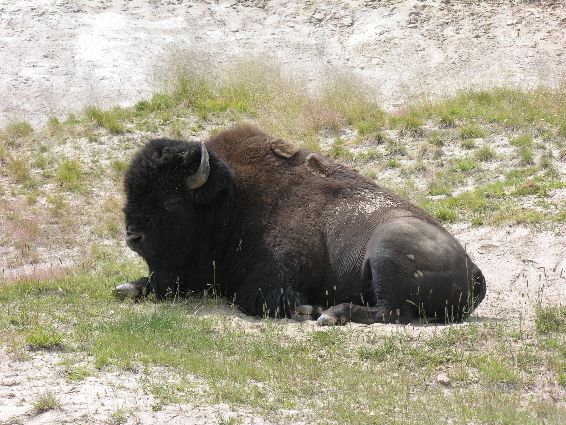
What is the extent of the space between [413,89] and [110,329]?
1557 centimetres

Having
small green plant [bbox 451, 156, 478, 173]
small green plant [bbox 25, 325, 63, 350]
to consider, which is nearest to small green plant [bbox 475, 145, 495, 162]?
small green plant [bbox 451, 156, 478, 173]

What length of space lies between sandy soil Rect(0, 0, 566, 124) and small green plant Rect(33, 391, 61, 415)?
621 inches

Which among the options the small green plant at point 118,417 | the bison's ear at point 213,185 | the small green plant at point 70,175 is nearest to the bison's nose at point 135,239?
the bison's ear at point 213,185

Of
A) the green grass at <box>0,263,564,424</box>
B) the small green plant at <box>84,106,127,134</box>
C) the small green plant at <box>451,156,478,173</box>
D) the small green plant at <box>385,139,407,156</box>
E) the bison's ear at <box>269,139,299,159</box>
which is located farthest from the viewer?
the small green plant at <box>84,106,127,134</box>

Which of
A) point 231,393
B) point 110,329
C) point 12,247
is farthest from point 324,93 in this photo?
point 231,393

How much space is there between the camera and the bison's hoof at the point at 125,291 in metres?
11.4

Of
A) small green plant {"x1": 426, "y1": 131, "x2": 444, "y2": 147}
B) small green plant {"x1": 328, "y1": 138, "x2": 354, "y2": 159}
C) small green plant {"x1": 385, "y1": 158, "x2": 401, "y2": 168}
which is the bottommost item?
small green plant {"x1": 328, "y1": 138, "x2": 354, "y2": 159}

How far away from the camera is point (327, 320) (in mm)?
9977

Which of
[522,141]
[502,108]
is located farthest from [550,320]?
[502,108]

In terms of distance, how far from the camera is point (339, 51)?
84.1ft

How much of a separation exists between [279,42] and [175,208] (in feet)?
51.0

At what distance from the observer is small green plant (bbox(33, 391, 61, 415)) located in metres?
7.06

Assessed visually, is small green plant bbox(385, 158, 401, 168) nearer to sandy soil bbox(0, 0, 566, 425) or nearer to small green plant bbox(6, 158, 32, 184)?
sandy soil bbox(0, 0, 566, 425)

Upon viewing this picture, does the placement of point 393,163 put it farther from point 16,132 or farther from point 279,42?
point 16,132
